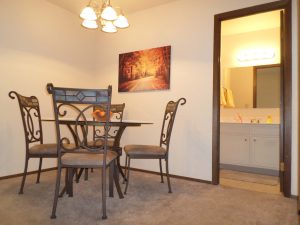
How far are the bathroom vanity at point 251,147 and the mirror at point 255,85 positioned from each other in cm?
59

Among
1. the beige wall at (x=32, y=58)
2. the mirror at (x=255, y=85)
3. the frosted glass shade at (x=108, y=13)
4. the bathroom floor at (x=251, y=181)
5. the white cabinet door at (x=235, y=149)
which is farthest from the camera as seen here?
the mirror at (x=255, y=85)

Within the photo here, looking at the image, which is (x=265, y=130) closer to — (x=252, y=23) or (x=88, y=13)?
(x=252, y=23)

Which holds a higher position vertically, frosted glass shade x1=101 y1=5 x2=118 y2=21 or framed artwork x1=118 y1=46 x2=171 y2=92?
frosted glass shade x1=101 y1=5 x2=118 y2=21

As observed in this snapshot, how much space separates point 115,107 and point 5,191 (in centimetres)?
170

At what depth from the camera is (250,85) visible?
13.9 feet

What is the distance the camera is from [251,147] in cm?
376

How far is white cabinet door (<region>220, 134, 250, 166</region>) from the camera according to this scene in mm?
3803

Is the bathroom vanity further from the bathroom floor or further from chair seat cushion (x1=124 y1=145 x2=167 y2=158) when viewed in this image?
chair seat cushion (x1=124 y1=145 x2=167 y2=158)

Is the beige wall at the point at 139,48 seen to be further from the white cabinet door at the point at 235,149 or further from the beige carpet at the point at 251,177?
the white cabinet door at the point at 235,149

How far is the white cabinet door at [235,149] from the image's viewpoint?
3.80 meters

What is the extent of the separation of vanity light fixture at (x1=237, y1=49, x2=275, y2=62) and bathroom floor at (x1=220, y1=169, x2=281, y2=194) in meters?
2.06

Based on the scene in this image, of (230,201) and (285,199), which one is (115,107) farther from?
(285,199)

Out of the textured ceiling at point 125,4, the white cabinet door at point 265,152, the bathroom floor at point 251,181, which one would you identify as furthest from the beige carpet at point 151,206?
the textured ceiling at point 125,4

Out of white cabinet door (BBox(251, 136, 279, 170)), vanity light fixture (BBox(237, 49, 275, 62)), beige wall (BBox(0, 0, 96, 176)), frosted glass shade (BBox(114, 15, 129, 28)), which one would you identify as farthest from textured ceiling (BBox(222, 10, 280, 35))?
beige wall (BBox(0, 0, 96, 176))
